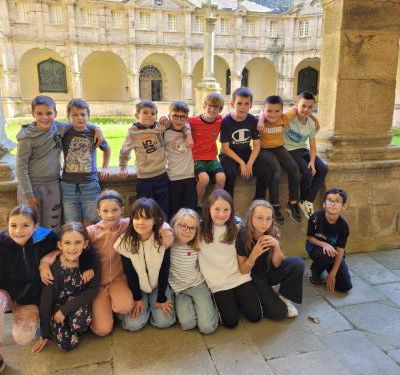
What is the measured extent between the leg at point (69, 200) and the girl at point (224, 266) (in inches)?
42.4

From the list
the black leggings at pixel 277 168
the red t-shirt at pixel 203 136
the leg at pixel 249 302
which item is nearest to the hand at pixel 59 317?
the leg at pixel 249 302

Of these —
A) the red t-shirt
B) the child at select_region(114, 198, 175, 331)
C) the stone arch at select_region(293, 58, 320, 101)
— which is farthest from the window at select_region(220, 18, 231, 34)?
the child at select_region(114, 198, 175, 331)

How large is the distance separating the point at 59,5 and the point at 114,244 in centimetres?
2416

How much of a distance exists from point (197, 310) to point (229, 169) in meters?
1.31

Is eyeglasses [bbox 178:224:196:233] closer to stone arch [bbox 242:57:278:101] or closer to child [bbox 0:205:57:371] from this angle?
child [bbox 0:205:57:371]

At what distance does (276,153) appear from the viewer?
3619 millimetres

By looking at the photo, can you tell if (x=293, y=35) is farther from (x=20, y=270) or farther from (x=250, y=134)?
(x=20, y=270)

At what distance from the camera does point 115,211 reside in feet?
8.84

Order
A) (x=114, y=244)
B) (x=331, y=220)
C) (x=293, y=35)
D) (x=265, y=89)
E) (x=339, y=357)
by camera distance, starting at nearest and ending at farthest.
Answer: (x=339, y=357)
(x=114, y=244)
(x=331, y=220)
(x=293, y=35)
(x=265, y=89)

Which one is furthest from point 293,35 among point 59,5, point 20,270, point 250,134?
point 20,270

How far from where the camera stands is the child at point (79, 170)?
306 cm

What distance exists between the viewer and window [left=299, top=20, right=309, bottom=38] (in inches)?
1019

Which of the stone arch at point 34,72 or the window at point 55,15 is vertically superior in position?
the window at point 55,15

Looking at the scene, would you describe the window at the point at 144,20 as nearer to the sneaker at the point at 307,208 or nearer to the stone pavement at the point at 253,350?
the sneaker at the point at 307,208
